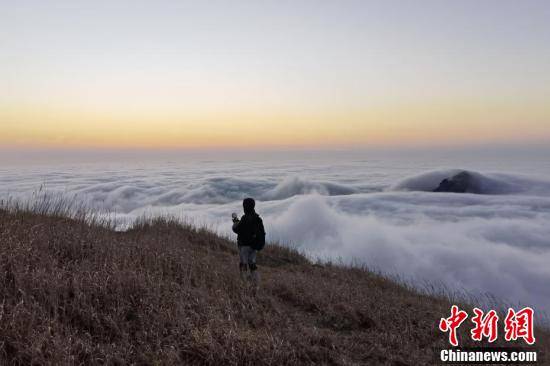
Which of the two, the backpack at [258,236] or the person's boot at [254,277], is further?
the backpack at [258,236]

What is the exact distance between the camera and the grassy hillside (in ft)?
11.9

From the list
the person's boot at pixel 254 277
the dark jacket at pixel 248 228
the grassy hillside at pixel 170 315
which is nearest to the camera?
the grassy hillside at pixel 170 315

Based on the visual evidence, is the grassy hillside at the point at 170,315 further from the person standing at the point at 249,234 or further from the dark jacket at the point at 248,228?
the dark jacket at the point at 248,228

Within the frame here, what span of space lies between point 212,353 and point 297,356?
42.5 inches

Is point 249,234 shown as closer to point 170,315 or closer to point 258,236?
point 258,236

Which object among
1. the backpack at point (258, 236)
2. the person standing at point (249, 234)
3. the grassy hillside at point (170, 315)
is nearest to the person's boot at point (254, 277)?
the person standing at point (249, 234)

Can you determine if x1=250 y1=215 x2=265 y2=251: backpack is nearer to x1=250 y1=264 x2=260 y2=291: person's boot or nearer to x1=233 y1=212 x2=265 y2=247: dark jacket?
x1=233 y1=212 x2=265 y2=247: dark jacket

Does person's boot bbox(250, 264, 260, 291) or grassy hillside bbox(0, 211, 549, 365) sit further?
person's boot bbox(250, 264, 260, 291)

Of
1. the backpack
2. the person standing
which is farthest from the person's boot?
the backpack

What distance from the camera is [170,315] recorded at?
4.29 m

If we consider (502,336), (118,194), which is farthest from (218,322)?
(118,194)

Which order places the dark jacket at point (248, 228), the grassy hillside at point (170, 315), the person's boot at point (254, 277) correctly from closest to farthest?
the grassy hillside at point (170, 315) → the person's boot at point (254, 277) → the dark jacket at point (248, 228)

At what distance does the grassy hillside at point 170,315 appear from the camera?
A: 3617 mm

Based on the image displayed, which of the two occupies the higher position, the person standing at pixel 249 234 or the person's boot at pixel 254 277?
the person standing at pixel 249 234
